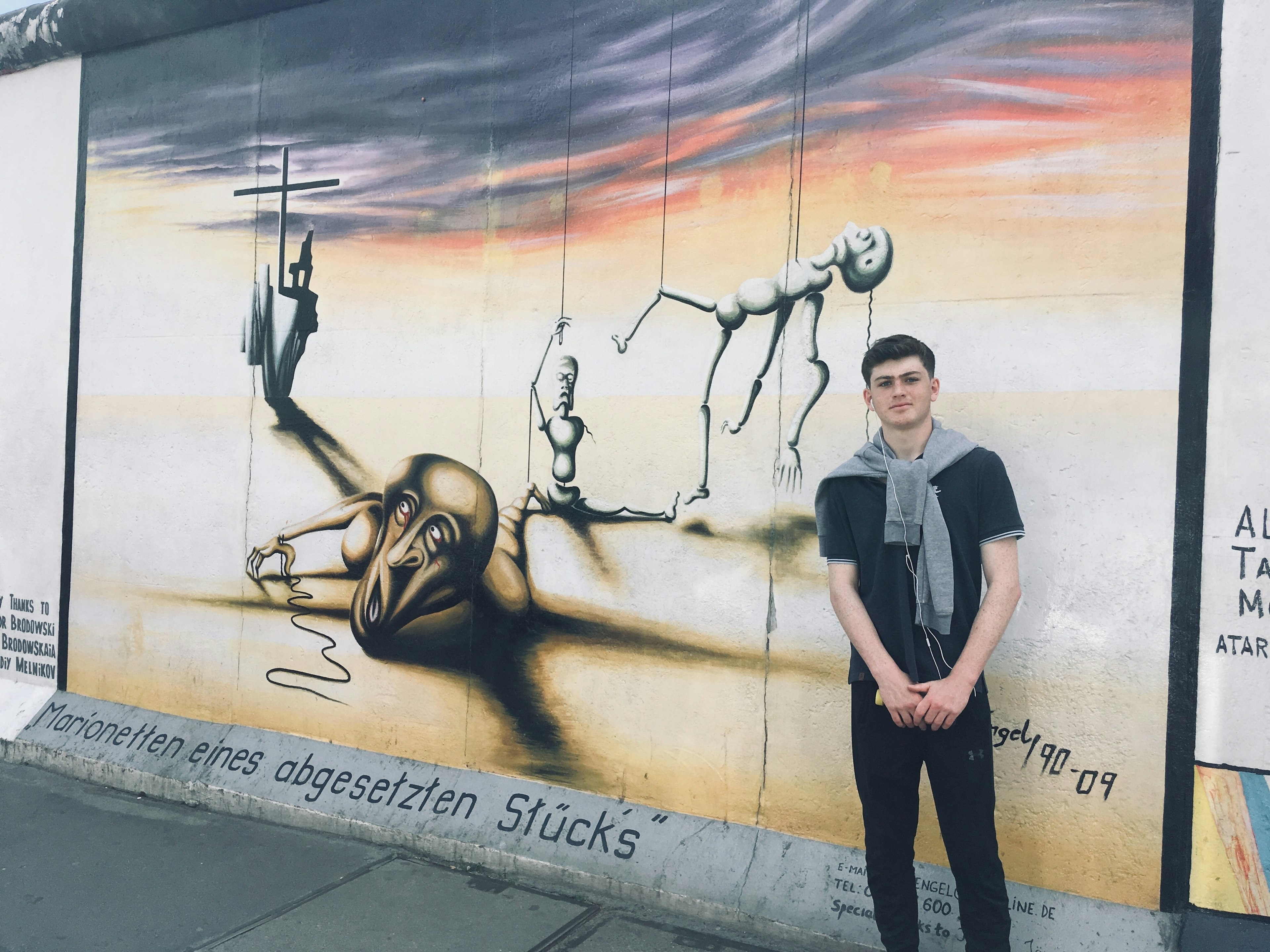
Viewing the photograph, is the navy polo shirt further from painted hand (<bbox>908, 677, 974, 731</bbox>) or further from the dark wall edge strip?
the dark wall edge strip

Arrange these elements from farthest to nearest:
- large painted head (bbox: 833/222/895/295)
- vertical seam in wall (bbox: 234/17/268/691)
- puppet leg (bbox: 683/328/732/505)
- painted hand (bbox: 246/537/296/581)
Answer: vertical seam in wall (bbox: 234/17/268/691) < painted hand (bbox: 246/537/296/581) < puppet leg (bbox: 683/328/732/505) < large painted head (bbox: 833/222/895/295)

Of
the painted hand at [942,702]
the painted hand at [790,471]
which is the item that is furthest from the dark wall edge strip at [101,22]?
the painted hand at [942,702]

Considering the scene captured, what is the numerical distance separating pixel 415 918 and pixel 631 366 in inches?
86.1

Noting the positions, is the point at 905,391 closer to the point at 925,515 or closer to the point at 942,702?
the point at 925,515

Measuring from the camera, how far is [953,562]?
2.53m

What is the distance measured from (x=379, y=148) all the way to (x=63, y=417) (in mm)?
2515

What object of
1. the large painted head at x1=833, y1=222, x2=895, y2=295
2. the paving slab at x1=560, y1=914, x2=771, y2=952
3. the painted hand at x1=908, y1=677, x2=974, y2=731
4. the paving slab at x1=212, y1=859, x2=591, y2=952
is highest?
the large painted head at x1=833, y1=222, x2=895, y2=295

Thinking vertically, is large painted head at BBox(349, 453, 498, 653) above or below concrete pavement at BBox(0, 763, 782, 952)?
above

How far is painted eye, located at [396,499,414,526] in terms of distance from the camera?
13.4 feet

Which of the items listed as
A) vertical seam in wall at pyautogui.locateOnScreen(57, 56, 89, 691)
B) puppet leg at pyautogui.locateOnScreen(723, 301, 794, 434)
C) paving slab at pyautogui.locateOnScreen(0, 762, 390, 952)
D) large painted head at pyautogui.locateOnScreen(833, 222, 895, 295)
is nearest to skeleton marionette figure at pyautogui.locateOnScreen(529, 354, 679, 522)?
puppet leg at pyautogui.locateOnScreen(723, 301, 794, 434)

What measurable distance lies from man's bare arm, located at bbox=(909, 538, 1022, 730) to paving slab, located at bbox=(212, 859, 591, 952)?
1.56m

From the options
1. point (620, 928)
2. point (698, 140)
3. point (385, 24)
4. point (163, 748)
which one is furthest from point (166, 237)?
point (620, 928)

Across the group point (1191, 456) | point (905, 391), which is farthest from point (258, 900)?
point (1191, 456)

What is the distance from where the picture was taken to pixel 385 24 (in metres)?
4.25
